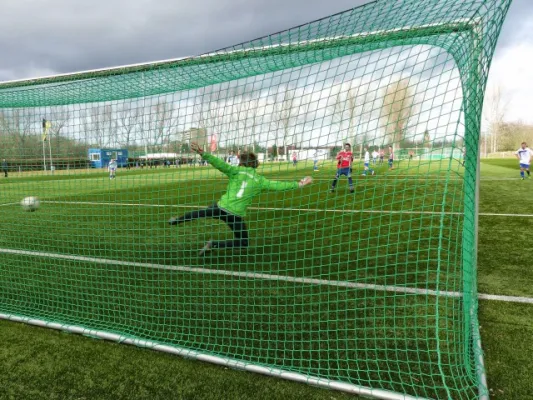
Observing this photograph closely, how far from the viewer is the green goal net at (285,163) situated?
109 inches

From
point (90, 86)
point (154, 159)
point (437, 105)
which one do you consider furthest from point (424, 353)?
point (90, 86)

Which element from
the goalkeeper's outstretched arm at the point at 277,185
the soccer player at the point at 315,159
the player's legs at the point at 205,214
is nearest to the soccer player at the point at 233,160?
the goalkeeper's outstretched arm at the point at 277,185

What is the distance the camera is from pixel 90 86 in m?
4.40

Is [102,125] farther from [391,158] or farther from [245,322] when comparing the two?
[391,158]

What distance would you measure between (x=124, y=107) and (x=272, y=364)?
3157 mm

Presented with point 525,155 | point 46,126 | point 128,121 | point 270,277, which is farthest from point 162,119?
point 525,155

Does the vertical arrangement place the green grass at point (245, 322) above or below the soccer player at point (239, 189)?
below

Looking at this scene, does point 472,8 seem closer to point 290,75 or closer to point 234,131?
point 290,75

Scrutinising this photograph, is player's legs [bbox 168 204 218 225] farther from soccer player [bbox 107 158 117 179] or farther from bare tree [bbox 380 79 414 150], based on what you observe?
bare tree [bbox 380 79 414 150]

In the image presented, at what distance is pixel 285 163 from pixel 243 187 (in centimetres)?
103

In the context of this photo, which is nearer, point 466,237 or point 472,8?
point 472,8

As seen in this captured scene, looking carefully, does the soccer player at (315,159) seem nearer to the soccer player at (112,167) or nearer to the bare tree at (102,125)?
the bare tree at (102,125)

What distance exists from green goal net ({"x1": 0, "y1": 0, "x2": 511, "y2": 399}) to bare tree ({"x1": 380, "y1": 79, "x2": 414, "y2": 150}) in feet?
0.04

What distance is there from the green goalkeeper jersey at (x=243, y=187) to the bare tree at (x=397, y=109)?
166 cm
